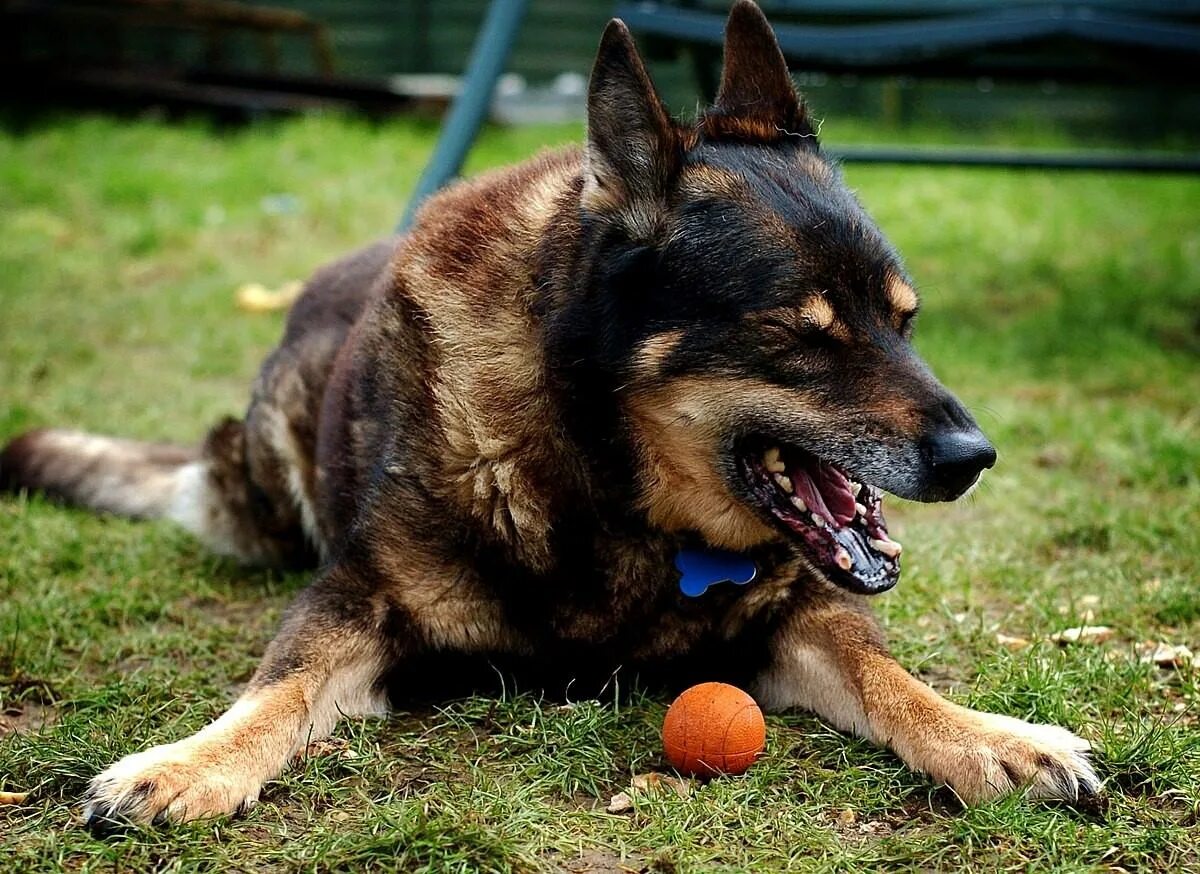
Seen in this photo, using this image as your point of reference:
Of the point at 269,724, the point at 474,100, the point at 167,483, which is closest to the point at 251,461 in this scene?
the point at 167,483

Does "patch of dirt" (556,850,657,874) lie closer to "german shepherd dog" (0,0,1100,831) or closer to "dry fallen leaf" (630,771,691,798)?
"dry fallen leaf" (630,771,691,798)

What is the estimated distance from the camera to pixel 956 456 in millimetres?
2666

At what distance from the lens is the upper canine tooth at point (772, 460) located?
2.92 m

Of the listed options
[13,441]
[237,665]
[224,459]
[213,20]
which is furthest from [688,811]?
[213,20]

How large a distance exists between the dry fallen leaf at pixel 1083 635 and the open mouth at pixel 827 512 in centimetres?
78

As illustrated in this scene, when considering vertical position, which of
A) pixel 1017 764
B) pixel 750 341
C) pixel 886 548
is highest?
pixel 750 341

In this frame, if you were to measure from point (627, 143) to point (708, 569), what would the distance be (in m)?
0.94

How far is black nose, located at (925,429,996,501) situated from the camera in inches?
105

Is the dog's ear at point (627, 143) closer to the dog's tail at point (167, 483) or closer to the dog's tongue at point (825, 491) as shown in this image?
the dog's tongue at point (825, 491)

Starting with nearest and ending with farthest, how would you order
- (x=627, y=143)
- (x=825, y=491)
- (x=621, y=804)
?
(x=621, y=804) → (x=627, y=143) → (x=825, y=491)

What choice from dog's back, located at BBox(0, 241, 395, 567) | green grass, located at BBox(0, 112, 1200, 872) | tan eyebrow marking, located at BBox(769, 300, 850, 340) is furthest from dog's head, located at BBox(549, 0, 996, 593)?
dog's back, located at BBox(0, 241, 395, 567)

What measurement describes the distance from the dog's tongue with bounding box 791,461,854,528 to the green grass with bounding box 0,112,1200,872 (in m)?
0.48

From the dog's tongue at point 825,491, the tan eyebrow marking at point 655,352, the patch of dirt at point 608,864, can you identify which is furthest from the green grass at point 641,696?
the tan eyebrow marking at point 655,352

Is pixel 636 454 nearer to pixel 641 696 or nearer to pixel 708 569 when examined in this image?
pixel 708 569
